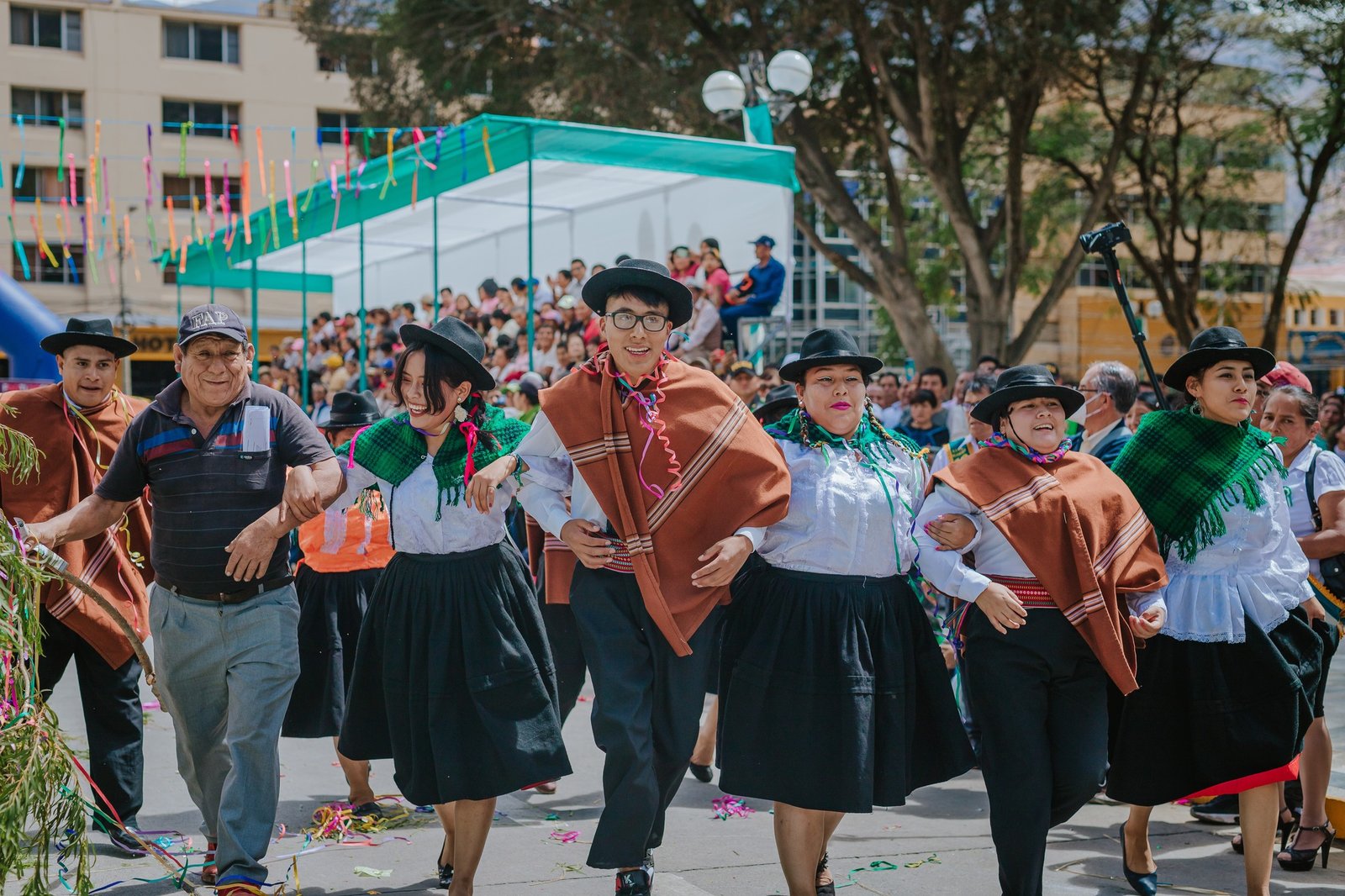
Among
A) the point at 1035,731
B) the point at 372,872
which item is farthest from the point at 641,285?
the point at 372,872

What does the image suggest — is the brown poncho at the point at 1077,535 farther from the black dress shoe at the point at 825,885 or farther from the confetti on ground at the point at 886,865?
the confetti on ground at the point at 886,865

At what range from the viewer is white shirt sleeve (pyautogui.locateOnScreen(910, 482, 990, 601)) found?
4.50 m

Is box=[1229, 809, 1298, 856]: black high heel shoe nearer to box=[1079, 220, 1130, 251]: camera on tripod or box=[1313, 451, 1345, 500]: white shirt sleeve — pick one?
box=[1313, 451, 1345, 500]: white shirt sleeve

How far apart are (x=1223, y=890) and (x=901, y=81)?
1589 centimetres

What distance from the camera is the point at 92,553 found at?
5684 mm

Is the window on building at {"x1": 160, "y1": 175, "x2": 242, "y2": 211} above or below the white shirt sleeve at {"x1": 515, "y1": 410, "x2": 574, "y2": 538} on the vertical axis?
above

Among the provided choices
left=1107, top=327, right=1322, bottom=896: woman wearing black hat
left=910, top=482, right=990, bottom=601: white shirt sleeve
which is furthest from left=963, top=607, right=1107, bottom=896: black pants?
left=1107, top=327, right=1322, bottom=896: woman wearing black hat

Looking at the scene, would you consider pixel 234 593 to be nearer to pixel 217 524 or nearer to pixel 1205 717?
pixel 217 524

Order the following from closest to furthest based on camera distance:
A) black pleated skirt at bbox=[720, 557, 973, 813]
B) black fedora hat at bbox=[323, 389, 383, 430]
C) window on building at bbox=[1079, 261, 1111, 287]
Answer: black pleated skirt at bbox=[720, 557, 973, 813], black fedora hat at bbox=[323, 389, 383, 430], window on building at bbox=[1079, 261, 1111, 287]

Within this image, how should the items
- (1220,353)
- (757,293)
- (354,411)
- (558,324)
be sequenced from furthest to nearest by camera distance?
1. (558,324)
2. (757,293)
3. (354,411)
4. (1220,353)

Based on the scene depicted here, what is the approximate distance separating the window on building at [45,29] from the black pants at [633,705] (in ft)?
139

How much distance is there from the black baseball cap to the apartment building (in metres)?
35.8

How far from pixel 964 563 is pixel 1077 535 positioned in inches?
15.2

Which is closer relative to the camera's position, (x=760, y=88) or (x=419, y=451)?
(x=419, y=451)
